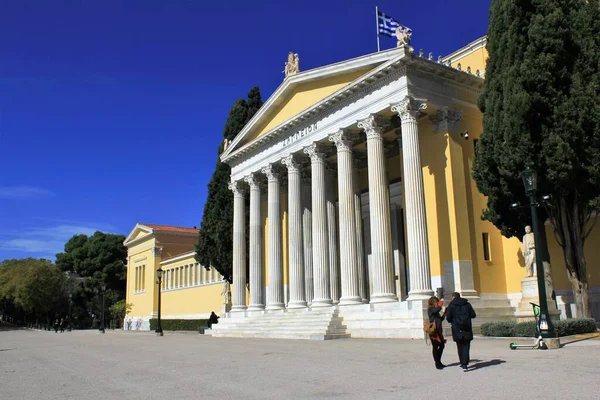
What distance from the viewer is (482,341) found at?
15.4 meters

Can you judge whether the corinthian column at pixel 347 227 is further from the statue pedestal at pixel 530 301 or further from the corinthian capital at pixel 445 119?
the statue pedestal at pixel 530 301

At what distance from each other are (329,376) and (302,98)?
65.8ft

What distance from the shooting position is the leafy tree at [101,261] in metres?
73.5

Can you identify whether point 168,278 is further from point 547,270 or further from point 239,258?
point 547,270

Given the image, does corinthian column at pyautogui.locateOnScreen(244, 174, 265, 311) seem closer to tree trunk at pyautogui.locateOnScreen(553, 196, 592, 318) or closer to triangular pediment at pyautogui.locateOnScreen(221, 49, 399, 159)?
triangular pediment at pyautogui.locateOnScreen(221, 49, 399, 159)

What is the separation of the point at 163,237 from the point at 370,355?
47178 millimetres

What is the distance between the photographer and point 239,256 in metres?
31.7

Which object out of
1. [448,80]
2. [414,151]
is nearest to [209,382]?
[414,151]

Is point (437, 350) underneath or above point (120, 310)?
underneath

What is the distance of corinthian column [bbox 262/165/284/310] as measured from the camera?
28.6 metres

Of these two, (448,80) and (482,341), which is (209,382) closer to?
(482,341)

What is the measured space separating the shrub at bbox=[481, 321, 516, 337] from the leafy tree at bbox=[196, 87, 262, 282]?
21001 mm

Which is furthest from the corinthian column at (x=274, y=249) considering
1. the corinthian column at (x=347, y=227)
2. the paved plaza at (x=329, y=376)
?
the paved plaza at (x=329, y=376)

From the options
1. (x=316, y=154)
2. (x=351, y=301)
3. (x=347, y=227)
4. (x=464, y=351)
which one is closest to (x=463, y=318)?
(x=464, y=351)
